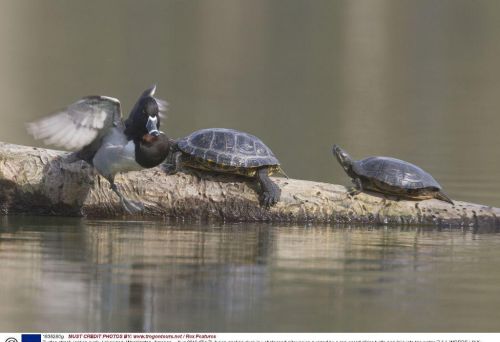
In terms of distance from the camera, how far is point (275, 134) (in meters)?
23.7

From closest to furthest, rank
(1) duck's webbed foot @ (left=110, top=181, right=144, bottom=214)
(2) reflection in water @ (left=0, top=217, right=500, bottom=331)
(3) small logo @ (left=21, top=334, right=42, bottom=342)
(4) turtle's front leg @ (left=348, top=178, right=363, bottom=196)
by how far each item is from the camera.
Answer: (3) small logo @ (left=21, top=334, right=42, bottom=342) < (2) reflection in water @ (left=0, top=217, right=500, bottom=331) < (1) duck's webbed foot @ (left=110, top=181, right=144, bottom=214) < (4) turtle's front leg @ (left=348, top=178, right=363, bottom=196)

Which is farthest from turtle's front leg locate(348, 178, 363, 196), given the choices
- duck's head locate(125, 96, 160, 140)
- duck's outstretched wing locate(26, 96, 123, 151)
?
duck's outstretched wing locate(26, 96, 123, 151)

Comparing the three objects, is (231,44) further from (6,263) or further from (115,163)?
(6,263)

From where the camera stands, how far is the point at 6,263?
988 centimetres

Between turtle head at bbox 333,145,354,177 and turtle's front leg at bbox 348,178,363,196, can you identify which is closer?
turtle's front leg at bbox 348,178,363,196

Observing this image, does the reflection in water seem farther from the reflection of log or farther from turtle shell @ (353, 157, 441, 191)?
Answer: turtle shell @ (353, 157, 441, 191)

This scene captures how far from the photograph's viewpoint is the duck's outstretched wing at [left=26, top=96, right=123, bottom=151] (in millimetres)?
12391

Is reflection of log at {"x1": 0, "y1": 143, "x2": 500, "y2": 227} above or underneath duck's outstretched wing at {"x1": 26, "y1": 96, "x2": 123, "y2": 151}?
underneath

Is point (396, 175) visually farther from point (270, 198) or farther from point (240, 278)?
point (240, 278)

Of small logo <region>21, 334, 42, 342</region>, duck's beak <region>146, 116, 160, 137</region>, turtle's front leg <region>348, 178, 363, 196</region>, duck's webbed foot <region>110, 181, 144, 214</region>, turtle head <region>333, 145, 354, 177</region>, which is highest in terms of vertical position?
duck's beak <region>146, 116, 160, 137</region>

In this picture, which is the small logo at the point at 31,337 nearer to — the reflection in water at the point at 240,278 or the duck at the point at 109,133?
the reflection in water at the point at 240,278

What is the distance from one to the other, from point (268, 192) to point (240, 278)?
3.51m

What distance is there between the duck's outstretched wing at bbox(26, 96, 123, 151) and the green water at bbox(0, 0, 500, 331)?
0.90m

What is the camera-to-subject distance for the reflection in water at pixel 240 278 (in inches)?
320
